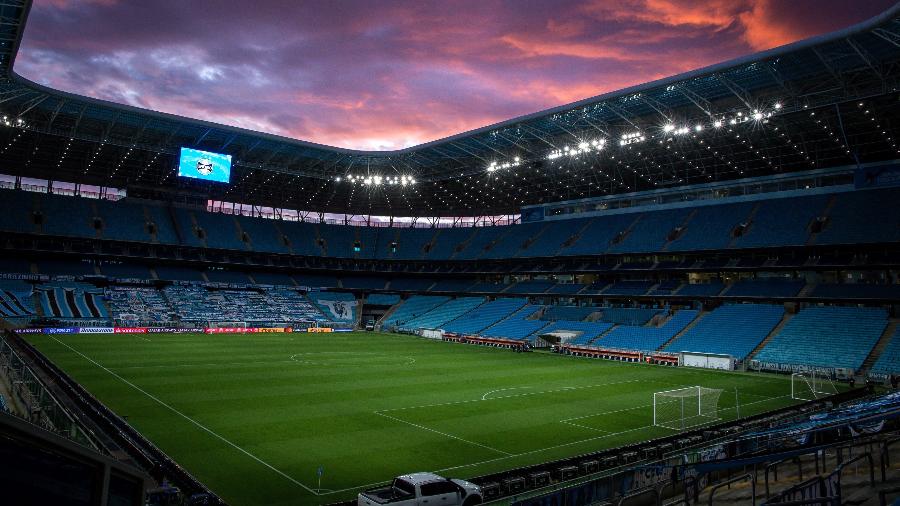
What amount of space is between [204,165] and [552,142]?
3677 cm

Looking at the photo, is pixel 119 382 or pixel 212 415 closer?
pixel 212 415

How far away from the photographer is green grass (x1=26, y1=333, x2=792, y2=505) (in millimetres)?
18969

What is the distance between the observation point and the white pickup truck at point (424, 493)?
13984 millimetres

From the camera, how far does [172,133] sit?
2474 inches

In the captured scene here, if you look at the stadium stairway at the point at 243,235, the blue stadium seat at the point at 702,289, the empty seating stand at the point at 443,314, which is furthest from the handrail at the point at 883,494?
the stadium stairway at the point at 243,235

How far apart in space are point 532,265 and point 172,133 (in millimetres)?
44205

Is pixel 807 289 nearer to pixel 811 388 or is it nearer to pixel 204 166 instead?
pixel 811 388

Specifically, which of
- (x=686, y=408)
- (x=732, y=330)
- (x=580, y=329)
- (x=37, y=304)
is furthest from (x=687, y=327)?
(x=37, y=304)

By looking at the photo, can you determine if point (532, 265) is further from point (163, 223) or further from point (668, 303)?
point (163, 223)

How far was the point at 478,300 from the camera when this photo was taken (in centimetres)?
7769

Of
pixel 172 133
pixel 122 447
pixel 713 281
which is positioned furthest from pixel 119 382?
pixel 713 281

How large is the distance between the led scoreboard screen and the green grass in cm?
2142

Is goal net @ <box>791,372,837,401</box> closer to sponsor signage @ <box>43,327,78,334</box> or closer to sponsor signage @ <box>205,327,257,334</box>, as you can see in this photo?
sponsor signage @ <box>205,327,257,334</box>

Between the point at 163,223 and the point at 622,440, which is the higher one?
the point at 163,223
